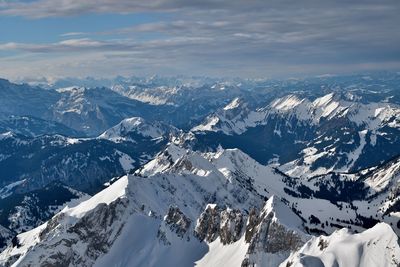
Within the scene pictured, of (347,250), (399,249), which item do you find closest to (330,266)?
(347,250)

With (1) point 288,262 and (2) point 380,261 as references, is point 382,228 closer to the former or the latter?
(2) point 380,261

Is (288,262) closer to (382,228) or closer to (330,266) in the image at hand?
(330,266)

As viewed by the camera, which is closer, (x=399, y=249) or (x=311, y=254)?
(x=399, y=249)

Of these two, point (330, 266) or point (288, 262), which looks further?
point (288, 262)

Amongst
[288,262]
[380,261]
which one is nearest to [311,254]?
[288,262]

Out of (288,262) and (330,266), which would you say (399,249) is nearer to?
(330,266)
